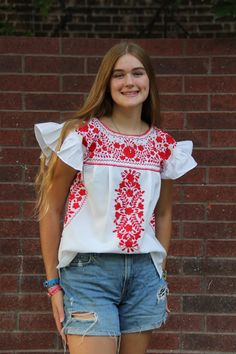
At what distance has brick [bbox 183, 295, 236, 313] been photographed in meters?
4.18

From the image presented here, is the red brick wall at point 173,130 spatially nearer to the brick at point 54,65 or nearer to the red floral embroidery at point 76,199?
the brick at point 54,65

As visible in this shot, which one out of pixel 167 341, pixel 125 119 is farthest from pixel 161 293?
pixel 167 341

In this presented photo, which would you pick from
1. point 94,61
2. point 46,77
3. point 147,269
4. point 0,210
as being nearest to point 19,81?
point 46,77

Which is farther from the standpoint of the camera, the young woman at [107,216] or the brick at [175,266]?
the brick at [175,266]

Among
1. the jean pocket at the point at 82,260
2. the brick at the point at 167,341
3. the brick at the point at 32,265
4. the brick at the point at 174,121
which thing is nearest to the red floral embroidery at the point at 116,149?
the jean pocket at the point at 82,260

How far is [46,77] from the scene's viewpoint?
4.16 m

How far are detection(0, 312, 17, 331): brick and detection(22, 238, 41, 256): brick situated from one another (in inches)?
14.9

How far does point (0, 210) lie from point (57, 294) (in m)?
1.52

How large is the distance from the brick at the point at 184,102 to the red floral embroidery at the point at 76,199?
1.57 metres

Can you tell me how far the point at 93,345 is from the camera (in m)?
2.57

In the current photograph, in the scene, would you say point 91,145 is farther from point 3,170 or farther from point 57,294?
point 3,170

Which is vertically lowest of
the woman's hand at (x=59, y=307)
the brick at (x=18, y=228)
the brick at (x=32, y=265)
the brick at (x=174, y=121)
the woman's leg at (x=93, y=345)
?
the brick at (x=32, y=265)

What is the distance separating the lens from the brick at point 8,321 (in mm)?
4160

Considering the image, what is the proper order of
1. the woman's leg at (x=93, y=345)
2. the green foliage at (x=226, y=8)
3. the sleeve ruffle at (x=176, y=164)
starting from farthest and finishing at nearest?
the green foliage at (x=226, y=8) → the sleeve ruffle at (x=176, y=164) → the woman's leg at (x=93, y=345)
